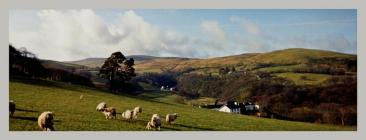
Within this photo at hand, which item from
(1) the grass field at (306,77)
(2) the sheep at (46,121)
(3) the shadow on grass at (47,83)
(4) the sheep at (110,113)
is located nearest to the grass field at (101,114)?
(3) the shadow on grass at (47,83)

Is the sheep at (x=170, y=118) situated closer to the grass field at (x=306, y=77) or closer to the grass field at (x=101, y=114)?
the grass field at (x=101, y=114)

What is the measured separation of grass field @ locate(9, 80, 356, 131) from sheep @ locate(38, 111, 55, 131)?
8.7 inches

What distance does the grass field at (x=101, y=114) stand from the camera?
1817 cm

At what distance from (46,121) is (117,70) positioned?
2696mm

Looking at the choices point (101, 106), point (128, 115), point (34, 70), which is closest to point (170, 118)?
point (128, 115)

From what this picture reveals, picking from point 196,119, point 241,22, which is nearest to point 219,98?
point 196,119

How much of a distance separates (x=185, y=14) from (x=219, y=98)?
2.63 meters

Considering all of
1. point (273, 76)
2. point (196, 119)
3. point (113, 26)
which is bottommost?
point (196, 119)

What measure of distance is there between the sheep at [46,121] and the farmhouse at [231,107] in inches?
191

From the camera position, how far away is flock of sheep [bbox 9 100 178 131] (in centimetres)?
1777

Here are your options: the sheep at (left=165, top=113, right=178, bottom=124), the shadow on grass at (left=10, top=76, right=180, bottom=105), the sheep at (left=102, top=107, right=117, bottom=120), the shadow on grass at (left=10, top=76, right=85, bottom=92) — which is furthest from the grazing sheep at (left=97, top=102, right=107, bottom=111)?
the sheep at (left=165, top=113, right=178, bottom=124)

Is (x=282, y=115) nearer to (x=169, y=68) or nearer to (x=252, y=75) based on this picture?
(x=252, y=75)

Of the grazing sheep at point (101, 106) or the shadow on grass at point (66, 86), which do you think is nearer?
the grazing sheep at point (101, 106)

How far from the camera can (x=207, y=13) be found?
1894 centimetres
